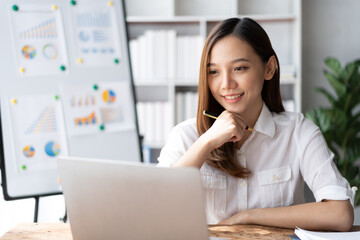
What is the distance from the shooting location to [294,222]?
123cm

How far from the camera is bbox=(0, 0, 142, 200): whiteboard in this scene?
5.31 ft

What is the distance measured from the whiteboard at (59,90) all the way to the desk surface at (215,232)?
446 millimetres

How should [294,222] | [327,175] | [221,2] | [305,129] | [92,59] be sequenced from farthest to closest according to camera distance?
[221,2] < [92,59] < [305,129] < [327,175] < [294,222]

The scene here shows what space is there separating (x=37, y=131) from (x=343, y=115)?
2099 millimetres

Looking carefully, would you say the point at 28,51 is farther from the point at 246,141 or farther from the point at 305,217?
the point at 305,217

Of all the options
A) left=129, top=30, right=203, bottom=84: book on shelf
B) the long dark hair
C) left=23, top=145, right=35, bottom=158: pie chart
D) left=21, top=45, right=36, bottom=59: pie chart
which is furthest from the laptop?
left=129, top=30, right=203, bottom=84: book on shelf

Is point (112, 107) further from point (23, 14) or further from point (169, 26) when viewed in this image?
point (169, 26)

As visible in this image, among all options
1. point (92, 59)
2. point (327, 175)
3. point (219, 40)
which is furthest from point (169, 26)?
point (327, 175)

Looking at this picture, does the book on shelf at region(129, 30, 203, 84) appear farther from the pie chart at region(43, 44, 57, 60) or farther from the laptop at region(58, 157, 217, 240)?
the laptop at region(58, 157, 217, 240)

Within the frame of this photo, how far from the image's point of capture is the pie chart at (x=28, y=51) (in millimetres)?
1652

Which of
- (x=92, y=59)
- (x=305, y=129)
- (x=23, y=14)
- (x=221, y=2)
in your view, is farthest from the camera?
(x=221, y=2)

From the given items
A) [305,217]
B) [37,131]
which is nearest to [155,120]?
[37,131]

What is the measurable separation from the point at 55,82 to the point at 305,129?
977 millimetres

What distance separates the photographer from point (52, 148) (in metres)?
1.70
